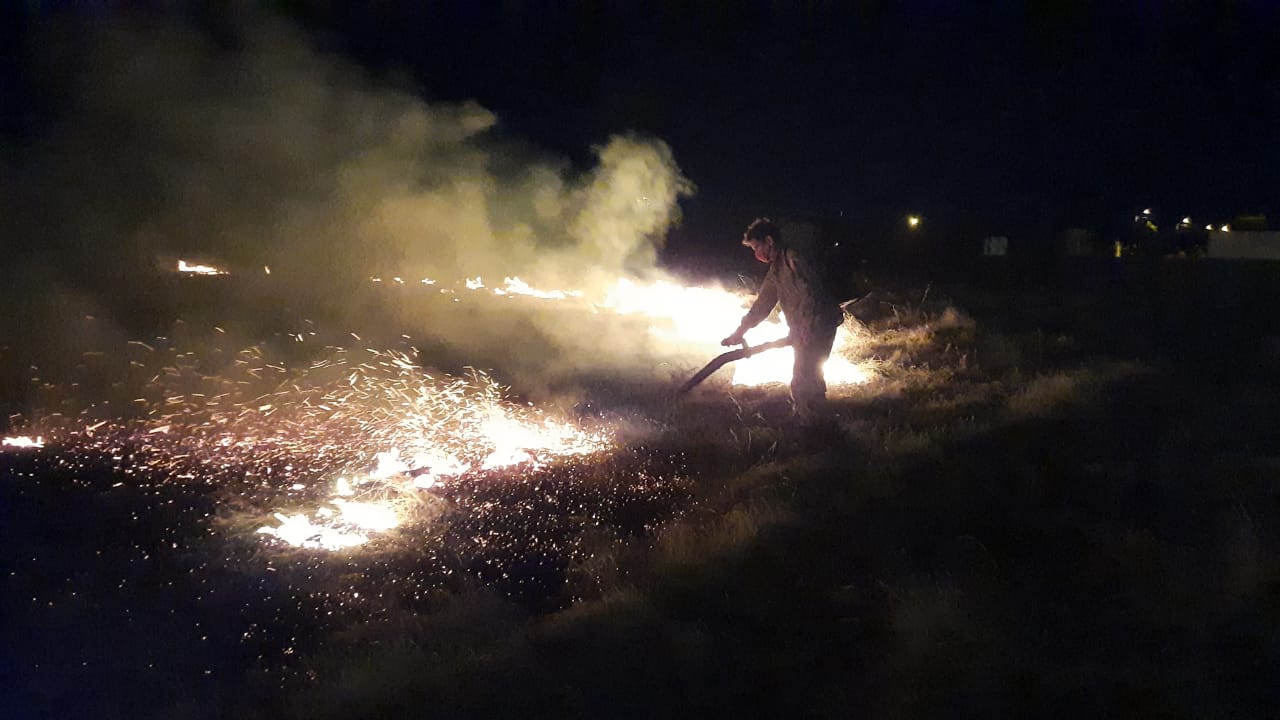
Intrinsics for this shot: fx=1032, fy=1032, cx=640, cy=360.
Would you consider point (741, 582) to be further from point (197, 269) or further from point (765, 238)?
point (197, 269)

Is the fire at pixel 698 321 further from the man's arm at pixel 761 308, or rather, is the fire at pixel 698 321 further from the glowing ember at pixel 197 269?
the glowing ember at pixel 197 269

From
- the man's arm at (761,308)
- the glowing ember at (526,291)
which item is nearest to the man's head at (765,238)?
the man's arm at (761,308)

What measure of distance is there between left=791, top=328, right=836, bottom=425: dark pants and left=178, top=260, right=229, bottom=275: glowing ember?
433 inches

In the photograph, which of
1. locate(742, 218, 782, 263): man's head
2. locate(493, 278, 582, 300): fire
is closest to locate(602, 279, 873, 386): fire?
locate(493, 278, 582, 300): fire

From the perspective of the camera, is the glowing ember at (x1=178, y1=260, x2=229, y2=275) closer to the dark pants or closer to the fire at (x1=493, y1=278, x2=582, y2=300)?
the fire at (x1=493, y1=278, x2=582, y2=300)

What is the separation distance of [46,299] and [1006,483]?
11951 millimetres

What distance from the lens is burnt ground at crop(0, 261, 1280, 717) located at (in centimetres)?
403

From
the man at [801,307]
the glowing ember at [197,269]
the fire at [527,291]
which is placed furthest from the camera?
the fire at [527,291]

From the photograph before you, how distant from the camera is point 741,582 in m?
5.19

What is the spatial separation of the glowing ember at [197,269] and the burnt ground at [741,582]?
27.8 feet

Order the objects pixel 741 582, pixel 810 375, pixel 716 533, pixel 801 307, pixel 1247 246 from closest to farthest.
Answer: pixel 741 582 → pixel 716 533 → pixel 801 307 → pixel 810 375 → pixel 1247 246

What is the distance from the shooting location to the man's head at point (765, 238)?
8289 mm

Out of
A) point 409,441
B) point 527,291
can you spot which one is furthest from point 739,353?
point 527,291

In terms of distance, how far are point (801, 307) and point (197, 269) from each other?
1186 centimetres
